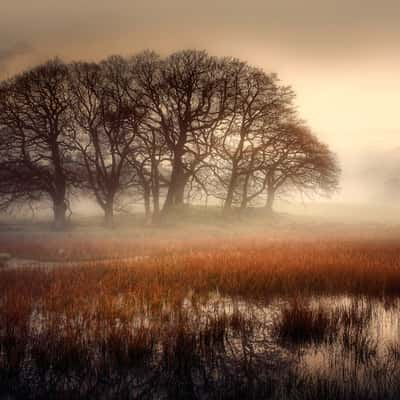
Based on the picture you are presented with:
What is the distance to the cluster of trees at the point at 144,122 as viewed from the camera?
25.1m

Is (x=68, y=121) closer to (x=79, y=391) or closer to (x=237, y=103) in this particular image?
(x=237, y=103)

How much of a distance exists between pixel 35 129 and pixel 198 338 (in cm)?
2521

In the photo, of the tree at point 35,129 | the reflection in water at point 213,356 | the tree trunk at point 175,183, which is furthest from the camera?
the tree trunk at point 175,183

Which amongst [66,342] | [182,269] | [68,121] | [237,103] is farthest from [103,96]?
[66,342]

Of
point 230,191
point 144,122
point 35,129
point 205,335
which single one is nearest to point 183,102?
point 144,122

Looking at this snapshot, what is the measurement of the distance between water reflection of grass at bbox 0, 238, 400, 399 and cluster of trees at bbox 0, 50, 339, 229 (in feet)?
62.8

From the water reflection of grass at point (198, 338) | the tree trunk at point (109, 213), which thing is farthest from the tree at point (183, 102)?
the water reflection of grass at point (198, 338)

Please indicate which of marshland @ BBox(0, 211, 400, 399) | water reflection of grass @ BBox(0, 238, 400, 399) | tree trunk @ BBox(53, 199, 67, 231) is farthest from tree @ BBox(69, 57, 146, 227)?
water reflection of grass @ BBox(0, 238, 400, 399)

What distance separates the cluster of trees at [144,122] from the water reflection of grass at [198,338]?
19.1 meters

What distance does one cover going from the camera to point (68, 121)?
25922mm

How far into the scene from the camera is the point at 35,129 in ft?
83.8

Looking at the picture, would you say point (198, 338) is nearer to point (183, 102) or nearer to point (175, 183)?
point (175, 183)

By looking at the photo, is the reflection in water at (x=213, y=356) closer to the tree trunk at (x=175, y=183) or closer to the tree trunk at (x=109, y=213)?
the tree trunk at (x=175, y=183)

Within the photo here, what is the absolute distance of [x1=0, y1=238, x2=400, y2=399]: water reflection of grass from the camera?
320cm
